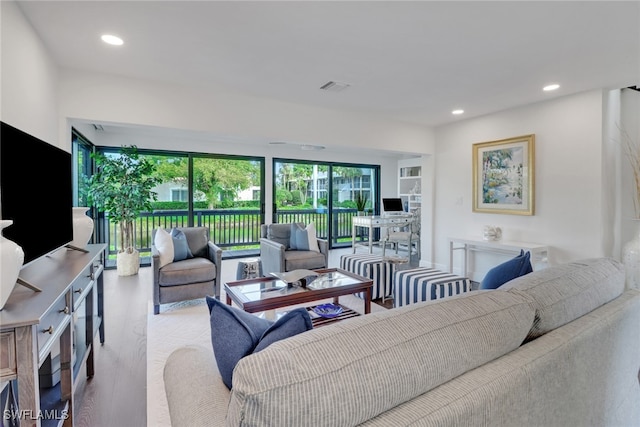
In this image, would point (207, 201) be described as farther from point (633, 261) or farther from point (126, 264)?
point (633, 261)

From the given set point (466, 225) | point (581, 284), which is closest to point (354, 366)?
point (581, 284)

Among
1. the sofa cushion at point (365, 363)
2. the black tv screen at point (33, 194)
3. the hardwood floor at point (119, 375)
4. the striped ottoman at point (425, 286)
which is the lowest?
the hardwood floor at point (119, 375)

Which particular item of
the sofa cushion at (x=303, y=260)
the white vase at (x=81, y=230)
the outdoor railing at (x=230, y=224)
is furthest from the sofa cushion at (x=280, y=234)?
the white vase at (x=81, y=230)

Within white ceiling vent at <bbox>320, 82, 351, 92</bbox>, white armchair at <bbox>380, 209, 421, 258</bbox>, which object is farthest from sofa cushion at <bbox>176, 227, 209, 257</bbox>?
white armchair at <bbox>380, 209, 421, 258</bbox>

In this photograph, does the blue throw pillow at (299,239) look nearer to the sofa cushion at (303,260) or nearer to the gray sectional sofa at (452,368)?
the sofa cushion at (303,260)

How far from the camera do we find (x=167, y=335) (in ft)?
9.02

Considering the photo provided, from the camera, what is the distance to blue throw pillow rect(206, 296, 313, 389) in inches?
37.1

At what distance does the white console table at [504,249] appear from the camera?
149 inches

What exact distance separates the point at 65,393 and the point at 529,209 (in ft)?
15.1

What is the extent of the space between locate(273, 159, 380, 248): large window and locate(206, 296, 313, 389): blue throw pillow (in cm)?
547

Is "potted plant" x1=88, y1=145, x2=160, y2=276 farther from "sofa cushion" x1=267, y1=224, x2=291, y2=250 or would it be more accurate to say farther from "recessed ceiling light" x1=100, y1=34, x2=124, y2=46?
"recessed ceiling light" x1=100, y1=34, x2=124, y2=46

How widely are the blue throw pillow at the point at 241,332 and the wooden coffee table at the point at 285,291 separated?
1362mm

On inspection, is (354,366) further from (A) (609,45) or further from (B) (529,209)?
(B) (529,209)

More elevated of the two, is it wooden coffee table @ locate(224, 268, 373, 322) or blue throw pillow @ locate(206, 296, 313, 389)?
blue throw pillow @ locate(206, 296, 313, 389)
